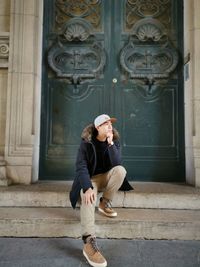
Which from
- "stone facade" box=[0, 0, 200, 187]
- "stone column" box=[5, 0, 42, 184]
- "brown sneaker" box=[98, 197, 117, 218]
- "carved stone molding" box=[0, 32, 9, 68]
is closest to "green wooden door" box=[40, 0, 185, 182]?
"stone facade" box=[0, 0, 200, 187]

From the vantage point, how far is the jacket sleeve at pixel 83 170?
9.55ft

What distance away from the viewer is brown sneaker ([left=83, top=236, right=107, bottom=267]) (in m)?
2.52

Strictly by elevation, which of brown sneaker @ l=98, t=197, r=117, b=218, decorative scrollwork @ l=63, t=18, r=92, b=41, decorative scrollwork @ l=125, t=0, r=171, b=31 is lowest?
brown sneaker @ l=98, t=197, r=117, b=218

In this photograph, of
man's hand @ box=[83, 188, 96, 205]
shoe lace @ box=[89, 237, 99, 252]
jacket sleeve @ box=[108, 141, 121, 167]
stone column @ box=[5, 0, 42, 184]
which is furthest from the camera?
stone column @ box=[5, 0, 42, 184]

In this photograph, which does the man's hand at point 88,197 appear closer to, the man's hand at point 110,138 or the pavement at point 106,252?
the pavement at point 106,252

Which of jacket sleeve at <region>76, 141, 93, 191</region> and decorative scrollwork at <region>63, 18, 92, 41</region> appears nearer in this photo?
jacket sleeve at <region>76, 141, 93, 191</region>

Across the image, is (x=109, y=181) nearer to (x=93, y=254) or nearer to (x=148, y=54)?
(x=93, y=254)

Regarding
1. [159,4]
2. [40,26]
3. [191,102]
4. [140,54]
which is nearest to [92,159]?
[191,102]

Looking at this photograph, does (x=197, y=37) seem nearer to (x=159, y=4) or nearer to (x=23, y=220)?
(x=159, y=4)

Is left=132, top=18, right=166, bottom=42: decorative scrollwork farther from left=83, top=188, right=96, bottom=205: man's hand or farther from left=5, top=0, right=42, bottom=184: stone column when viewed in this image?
left=83, top=188, right=96, bottom=205: man's hand

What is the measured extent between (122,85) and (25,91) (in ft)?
5.70

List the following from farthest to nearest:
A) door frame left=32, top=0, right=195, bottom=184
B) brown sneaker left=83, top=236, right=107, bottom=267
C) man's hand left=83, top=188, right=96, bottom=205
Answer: door frame left=32, top=0, right=195, bottom=184
man's hand left=83, top=188, right=96, bottom=205
brown sneaker left=83, top=236, right=107, bottom=267

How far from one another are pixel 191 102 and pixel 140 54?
1.29 metres

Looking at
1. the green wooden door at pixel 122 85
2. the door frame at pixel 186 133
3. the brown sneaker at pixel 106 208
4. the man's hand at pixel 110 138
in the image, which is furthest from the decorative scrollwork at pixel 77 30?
the brown sneaker at pixel 106 208
